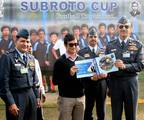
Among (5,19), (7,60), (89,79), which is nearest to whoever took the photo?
(7,60)

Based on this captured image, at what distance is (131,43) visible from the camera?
22.0 feet

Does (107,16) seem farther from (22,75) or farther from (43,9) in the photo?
(22,75)

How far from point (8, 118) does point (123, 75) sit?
1733mm

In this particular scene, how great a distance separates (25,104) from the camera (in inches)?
237

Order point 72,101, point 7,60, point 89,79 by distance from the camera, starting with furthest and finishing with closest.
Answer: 1. point 89,79
2. point 72,101
3. point 7,60

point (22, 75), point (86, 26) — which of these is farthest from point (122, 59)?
point (86, 26)

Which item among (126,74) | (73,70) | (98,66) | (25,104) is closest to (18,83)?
(25,104)

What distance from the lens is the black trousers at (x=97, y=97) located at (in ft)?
25.4

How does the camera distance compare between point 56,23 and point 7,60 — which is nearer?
point 7,60

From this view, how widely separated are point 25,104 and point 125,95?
1527mm

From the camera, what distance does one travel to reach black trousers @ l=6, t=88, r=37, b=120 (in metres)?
5.99

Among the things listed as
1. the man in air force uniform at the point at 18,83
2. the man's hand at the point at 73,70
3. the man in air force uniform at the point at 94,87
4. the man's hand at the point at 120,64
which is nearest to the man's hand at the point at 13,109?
the man in air force uniform at the point at 18,83

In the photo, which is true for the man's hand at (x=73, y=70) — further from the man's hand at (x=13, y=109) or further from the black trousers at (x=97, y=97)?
the black trousers at (x=97, y=97)

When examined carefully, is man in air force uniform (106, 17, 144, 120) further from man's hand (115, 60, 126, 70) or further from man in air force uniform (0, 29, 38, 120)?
man in air force uniform (0, 29, 38, 120)
